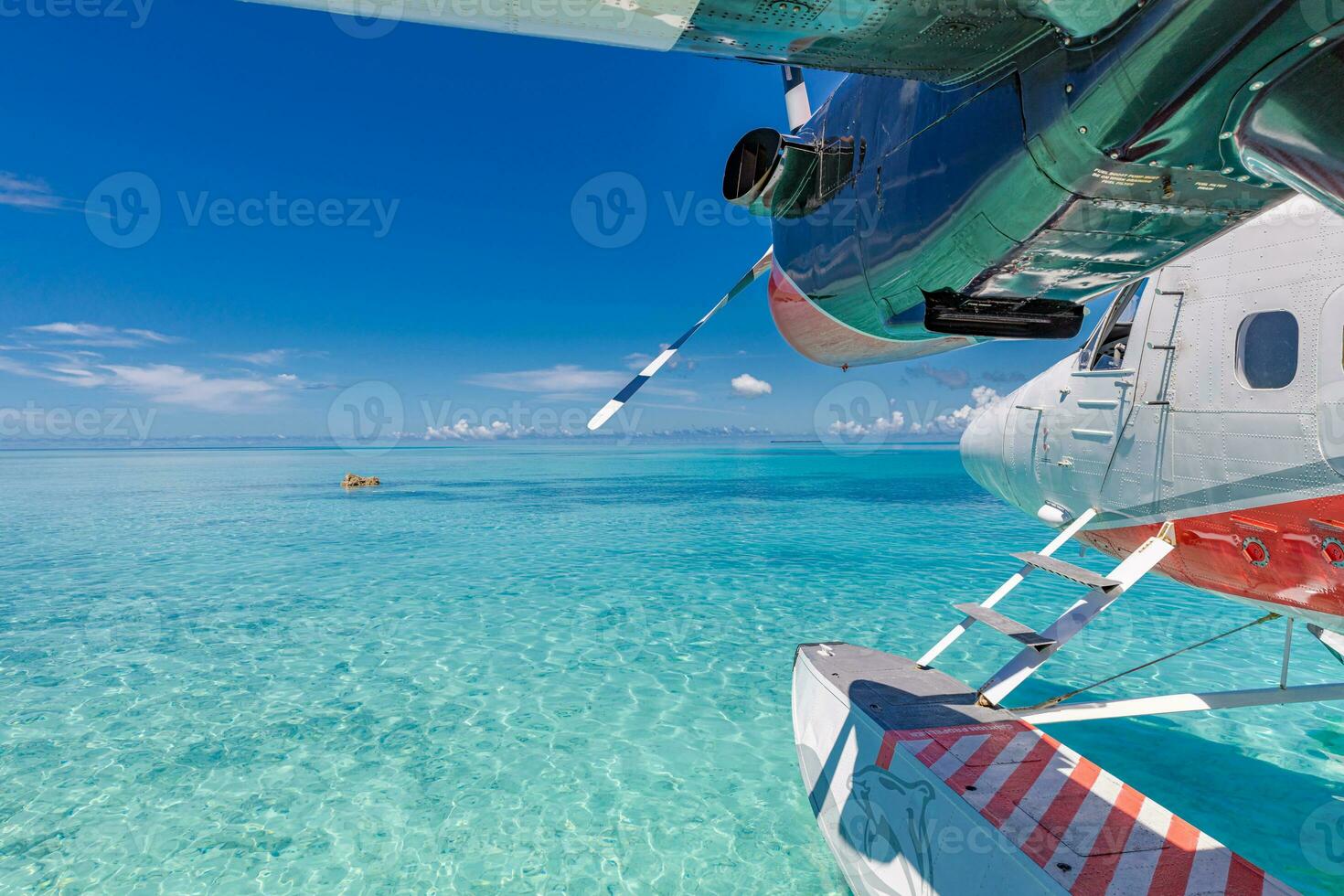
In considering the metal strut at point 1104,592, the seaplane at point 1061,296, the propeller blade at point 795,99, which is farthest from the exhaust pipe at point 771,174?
the metal strut at point 1104,592

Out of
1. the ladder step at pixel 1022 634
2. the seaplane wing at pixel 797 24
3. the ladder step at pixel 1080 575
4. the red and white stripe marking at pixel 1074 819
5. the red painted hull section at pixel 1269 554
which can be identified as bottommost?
the red and white stripe marking at pixel 1074 819

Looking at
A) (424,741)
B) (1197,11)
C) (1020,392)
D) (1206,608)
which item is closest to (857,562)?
(1206,608)

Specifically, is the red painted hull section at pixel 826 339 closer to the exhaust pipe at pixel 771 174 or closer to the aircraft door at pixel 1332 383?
the exhaust pipe at pixel 771 174

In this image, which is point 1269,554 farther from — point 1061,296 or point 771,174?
point 771,174

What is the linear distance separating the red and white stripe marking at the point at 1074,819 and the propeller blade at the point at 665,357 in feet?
12.0

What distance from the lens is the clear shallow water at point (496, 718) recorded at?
5.59 m

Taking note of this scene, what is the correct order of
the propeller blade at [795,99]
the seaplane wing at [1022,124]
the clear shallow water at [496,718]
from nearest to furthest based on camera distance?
the seaplane wing at [1022,124], the clear shallow water at [496,718], the propeller blade at [795,99]

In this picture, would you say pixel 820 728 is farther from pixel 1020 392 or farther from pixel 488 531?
pixel 488 531

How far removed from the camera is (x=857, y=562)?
717 inches

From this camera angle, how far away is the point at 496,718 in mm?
8234

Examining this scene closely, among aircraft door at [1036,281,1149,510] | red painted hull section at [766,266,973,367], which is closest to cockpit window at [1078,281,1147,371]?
aircraft door at [1036,281,1149,510]

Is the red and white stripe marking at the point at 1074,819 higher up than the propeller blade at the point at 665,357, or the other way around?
the propeller blade at the point at 665,357

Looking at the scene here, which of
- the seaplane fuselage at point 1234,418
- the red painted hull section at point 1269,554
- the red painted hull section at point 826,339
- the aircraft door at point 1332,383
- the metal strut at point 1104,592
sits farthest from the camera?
the metal strut at point 1104,592

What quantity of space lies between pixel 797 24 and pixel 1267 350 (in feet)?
15.0
